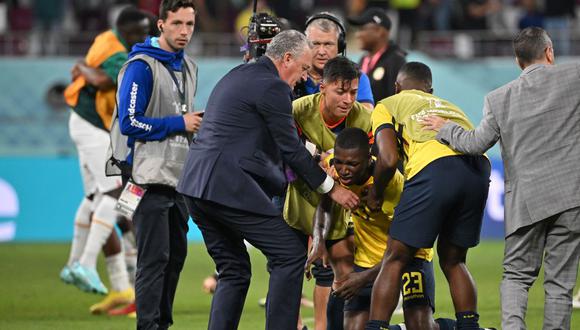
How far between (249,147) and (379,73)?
3.71 meters

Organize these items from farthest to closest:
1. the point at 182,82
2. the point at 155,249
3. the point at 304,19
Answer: the point at 304,19 < the point at 182,82 < the point at 155,249

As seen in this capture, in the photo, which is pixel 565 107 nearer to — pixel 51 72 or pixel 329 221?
pixel 329 221

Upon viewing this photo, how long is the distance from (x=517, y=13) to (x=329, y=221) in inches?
589

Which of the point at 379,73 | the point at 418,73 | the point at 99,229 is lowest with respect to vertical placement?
the point at 99,229

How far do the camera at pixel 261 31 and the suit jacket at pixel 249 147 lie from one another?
960 mm

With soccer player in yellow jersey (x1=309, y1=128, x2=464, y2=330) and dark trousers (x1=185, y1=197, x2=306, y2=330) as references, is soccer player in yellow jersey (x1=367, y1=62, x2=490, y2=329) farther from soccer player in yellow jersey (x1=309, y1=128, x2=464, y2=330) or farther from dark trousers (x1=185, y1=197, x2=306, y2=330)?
dark trousers (x1=185, y1=197, x2=306, y2=330)

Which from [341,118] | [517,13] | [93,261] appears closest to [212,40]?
[517,13]

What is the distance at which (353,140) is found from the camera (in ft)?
22.8

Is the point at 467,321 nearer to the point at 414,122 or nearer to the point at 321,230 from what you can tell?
the point at 321,230

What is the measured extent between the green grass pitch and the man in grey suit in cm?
192

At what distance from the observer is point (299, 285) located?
6.83 m

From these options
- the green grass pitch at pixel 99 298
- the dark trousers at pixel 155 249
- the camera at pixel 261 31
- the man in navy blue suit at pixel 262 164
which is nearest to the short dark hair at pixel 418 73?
the man in navy blue suit at pixel 262 164

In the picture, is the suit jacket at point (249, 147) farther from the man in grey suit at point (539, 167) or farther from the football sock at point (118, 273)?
the football sock at point (118, 273)

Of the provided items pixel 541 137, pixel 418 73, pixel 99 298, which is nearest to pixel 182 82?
pixel 418 73
